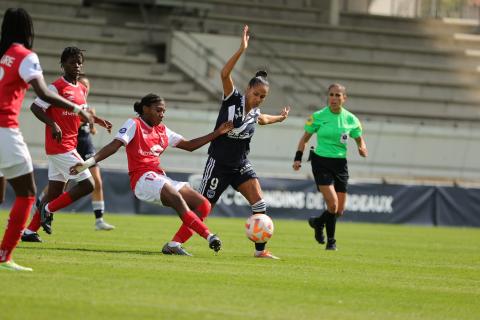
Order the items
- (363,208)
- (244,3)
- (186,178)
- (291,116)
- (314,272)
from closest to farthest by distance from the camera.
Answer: (314,272) < (186,178) < (363,208) < (291,116) < (244,3)

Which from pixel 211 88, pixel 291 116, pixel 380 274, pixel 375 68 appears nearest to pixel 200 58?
pixel 211 88

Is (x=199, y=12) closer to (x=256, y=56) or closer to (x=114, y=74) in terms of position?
(x=256, y=56)

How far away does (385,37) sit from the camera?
129 ft

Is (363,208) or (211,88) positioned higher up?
(211,88)

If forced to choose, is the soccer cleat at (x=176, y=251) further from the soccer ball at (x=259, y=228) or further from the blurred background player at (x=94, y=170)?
the blurred background player at (x=94, y=170)

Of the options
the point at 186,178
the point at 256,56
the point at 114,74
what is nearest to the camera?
the point at 186,178

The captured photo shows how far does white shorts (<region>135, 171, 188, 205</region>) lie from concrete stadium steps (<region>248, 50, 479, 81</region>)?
2289 centimetres

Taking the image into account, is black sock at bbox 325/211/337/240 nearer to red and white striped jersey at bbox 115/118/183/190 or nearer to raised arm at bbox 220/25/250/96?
raised arm at bbox 220/25/250/96

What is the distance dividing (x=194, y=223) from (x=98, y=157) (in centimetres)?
134

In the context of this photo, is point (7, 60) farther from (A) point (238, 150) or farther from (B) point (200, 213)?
(A) point (238, 150)

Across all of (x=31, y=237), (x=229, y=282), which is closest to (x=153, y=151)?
(x=31, y=237)

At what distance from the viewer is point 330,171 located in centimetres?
1644

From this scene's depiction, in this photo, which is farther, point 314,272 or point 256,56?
point 256,56

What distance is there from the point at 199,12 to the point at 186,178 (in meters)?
11.3
